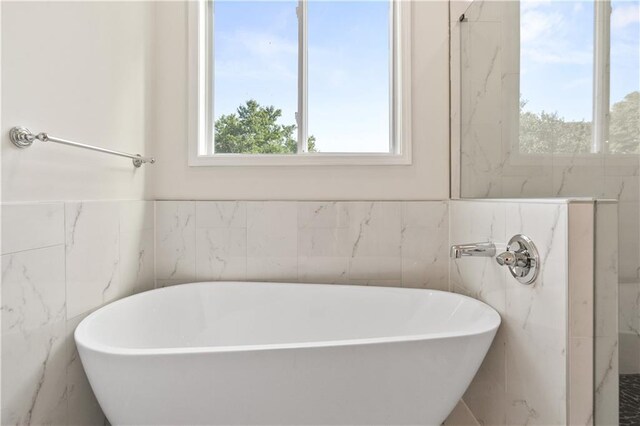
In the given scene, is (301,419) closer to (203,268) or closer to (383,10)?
(203,268)

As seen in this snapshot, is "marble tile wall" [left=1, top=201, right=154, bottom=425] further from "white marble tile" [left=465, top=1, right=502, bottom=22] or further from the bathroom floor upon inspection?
"white marble tile" [left=465, top=1, right=502, bottom=22]

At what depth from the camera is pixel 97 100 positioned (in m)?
1.36

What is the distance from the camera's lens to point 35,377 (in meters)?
1.02

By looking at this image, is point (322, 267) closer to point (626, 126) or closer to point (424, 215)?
point (424, 215)

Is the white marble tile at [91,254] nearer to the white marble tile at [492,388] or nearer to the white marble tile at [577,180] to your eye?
the white marble tile at [492,388]

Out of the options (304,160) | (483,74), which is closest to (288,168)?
(304,160)

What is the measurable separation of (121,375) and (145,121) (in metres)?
1.28

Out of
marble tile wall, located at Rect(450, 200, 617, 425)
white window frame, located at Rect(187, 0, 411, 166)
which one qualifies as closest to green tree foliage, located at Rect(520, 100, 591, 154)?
marble tile wall, located at Rect(450, 200, 617, 425)

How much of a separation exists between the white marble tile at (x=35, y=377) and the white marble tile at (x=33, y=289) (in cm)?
3

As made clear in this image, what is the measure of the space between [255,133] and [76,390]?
1465 millimetres

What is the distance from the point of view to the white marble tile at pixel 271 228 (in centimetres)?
182

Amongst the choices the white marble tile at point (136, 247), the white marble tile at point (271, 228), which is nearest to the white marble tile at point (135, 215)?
the white marble tile at point (136, 247)

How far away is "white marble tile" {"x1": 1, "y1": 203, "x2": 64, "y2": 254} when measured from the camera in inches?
36.6

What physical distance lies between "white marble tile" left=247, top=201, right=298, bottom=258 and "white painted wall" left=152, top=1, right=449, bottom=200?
0.21 ft
